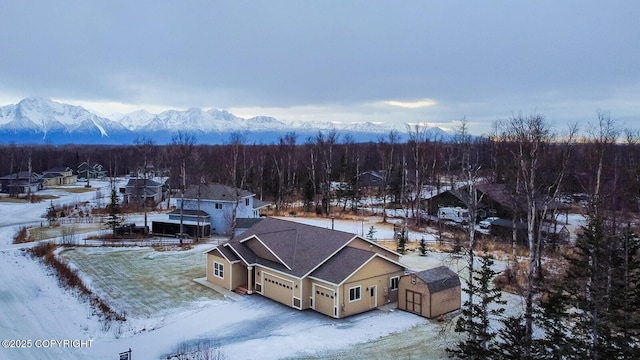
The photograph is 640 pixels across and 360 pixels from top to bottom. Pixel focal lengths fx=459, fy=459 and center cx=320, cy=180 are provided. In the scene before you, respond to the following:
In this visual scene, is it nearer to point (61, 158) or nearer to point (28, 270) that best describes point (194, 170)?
point (28, 270)

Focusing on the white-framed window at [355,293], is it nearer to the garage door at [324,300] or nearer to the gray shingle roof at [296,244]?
the garage door at [324,300]

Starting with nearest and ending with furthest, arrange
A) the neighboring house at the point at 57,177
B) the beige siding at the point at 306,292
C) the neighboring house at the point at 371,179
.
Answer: the beige siding at the point at 306,292, the neighboring house at the point at 371,179, the neighboring house at the point at 57,177

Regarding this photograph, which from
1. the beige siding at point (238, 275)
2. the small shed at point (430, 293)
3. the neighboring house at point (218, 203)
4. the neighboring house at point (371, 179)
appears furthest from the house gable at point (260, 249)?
the neighboring house at point (371, 179)

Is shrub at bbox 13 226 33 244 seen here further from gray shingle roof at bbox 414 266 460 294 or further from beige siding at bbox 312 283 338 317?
gray shingle roof at bbox 414 266 460 294

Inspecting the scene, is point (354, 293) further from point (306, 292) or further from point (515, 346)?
point (515, 346)

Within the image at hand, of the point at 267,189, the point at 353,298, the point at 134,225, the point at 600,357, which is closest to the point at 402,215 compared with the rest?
the point at 267,189

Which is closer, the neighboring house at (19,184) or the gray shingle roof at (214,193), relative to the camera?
the gray shingle roof at (214,193)
